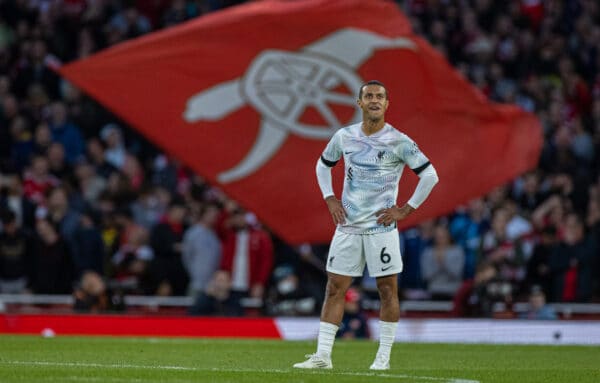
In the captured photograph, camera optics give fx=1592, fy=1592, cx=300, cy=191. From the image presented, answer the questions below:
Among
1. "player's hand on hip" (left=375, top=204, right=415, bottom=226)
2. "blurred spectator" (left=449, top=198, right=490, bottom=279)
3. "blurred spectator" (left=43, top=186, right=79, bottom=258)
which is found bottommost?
"blurred spectator" (left=449, top=198, right=490, bottom=279)

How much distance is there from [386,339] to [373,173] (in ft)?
4.42

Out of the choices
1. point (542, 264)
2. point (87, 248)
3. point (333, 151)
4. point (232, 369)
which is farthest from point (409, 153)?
point (542, 264)

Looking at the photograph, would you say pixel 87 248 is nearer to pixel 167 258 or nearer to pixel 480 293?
pixel 167 258

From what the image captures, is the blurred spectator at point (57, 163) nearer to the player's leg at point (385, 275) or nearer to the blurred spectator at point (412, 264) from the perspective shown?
the blurred spectator at point (412, 264)

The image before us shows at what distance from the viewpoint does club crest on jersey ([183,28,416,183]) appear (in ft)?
72.1

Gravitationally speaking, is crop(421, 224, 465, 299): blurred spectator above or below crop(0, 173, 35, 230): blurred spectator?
below

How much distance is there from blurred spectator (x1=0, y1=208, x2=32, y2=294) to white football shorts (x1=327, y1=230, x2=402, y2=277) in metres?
9.04

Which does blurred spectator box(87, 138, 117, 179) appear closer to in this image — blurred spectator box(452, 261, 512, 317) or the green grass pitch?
the green grass pitch

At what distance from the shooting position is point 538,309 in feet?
68.8

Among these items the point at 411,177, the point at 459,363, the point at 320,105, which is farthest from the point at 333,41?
the point at 459,363

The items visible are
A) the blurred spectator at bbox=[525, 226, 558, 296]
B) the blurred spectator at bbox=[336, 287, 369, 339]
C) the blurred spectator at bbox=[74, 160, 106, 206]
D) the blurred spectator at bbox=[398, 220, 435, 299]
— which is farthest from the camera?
the blurred spectator at bbox=[74, 160, 106, 206]

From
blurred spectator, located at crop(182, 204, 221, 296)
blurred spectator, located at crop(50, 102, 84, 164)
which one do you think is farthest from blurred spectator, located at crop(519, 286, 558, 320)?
blurred spectator, located at crop(50, 102, 84, 164)

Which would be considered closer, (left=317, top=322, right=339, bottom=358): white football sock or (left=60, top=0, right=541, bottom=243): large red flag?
(left=317, top=322, right=339, bottom=358): white football sock

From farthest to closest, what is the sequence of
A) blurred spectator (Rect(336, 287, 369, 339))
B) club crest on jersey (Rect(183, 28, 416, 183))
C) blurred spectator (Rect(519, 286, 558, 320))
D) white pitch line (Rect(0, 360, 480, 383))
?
club crest on jersey (Rect(183, 28, 416, 183)), blurred spectator (Rect(519, 286, 558, 320)), blurred spectator (Rect(336, 287, 369, 339)), white pitch line (Rect(0, 360, 480, 383))
